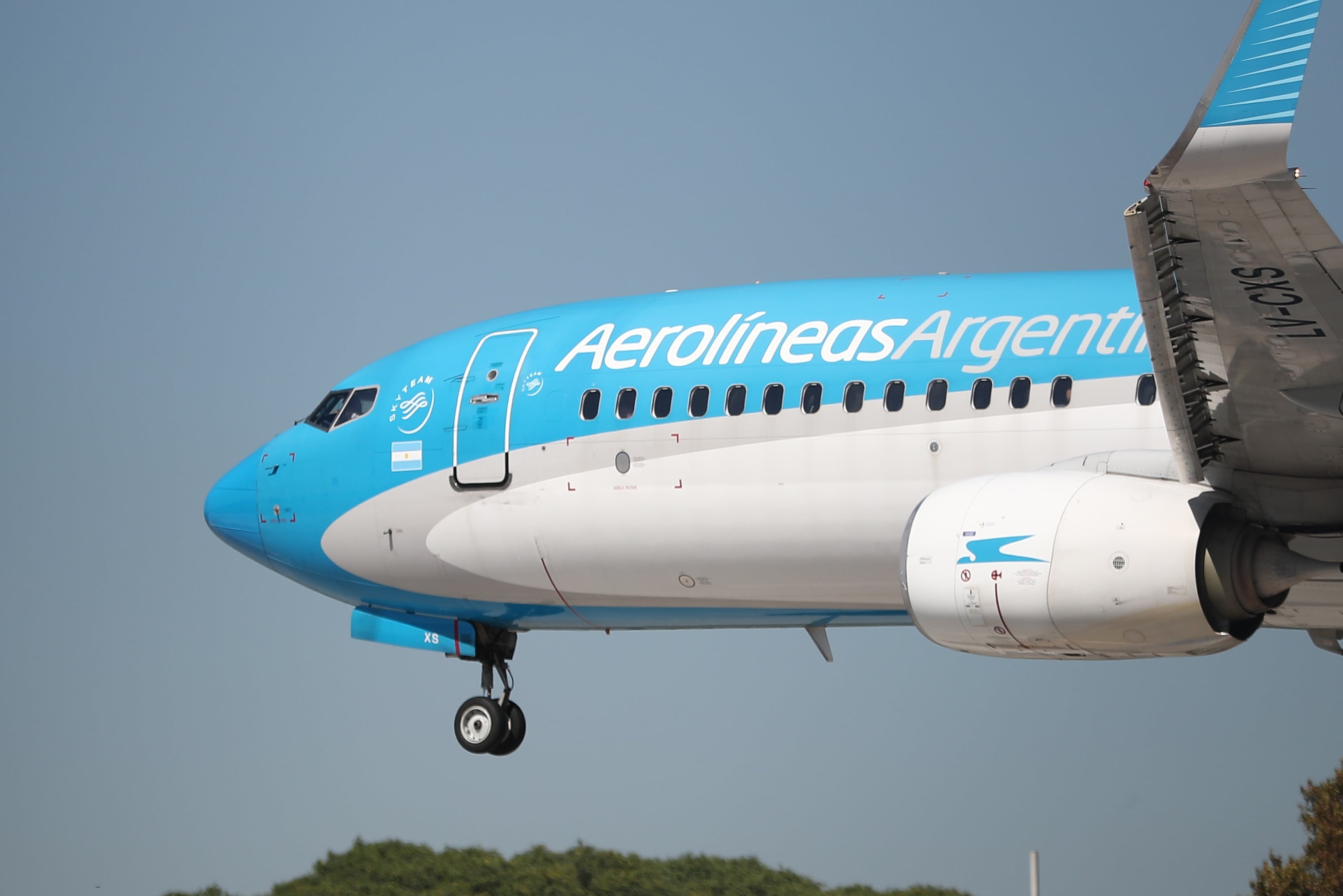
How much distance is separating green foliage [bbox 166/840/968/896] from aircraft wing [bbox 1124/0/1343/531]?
1383cm

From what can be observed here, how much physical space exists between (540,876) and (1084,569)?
15.2 meters

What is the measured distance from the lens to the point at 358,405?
1603cm

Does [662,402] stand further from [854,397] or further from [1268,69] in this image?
[1268,69]

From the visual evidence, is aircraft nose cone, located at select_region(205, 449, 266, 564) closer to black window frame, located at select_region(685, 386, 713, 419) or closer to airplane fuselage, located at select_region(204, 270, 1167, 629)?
airplane fuselage, located at select_region(204, 270, 1167, 629)

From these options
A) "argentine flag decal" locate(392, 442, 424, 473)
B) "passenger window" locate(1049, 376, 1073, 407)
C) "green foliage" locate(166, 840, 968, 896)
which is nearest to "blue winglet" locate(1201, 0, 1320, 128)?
"passenger window" locate(1049, 376, 1073, 407)

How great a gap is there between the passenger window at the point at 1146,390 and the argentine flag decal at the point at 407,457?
22.6 feet

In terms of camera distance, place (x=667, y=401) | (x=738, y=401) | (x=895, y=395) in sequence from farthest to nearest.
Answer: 1. (x=667, y=401)
2. (x=738, y=401)
3. (x=895, y=395)

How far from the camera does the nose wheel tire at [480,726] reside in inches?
641

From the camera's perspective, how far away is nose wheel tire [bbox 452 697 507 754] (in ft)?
53.4

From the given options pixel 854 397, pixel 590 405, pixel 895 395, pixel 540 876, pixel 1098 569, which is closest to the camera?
pixel 1098 569

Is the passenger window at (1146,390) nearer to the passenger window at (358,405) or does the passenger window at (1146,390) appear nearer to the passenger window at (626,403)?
the passenger window at (626,403)

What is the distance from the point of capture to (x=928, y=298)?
13273mm

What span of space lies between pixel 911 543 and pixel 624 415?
3.85 m

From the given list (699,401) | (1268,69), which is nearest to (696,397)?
(699,401)
